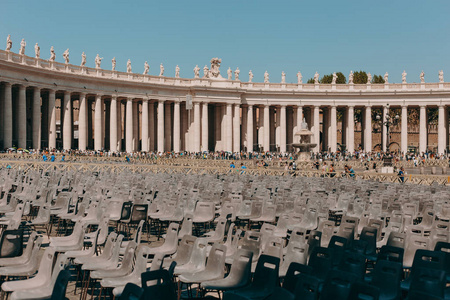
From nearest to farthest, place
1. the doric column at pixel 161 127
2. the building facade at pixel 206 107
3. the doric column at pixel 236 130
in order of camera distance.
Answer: the building facade at pixel 206 107, the doric column at pixel 161 127, the doric column at pixel 236 130

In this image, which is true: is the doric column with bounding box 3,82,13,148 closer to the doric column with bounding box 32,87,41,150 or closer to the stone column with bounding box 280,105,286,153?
the doric column with bounding box 32,87,41,150

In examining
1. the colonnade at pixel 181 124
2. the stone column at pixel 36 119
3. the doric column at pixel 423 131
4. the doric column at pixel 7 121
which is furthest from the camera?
the doric column at pixel 423 131

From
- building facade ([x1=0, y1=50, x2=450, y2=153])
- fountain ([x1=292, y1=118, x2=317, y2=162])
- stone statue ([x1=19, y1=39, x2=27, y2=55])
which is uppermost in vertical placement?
stone statue ([x1=19, y1=39, x2=27, y2=55])

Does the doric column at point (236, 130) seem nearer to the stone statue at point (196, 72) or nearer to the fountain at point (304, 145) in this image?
the stone statue at point (196, 72)

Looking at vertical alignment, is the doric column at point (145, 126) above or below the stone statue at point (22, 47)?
below

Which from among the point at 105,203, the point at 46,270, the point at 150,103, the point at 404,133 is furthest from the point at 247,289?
the point at 404,133

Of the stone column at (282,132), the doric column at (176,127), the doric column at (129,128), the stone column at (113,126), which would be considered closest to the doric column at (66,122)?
the stone column at (113,126)

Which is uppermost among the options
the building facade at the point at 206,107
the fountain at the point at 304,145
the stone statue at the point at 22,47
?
the stone statue at the point at 22,47

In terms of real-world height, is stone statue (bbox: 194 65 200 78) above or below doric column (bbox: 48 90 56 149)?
above

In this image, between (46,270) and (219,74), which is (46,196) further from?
(219,74)

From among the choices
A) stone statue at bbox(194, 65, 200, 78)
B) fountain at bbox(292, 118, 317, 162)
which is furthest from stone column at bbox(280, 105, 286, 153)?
fountain at bbox(292, 118, 317, 162)

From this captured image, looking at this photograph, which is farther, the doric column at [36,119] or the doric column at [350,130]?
the doric column at [350,130]

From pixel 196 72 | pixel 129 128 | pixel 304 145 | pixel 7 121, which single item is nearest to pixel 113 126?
pixel 129 128

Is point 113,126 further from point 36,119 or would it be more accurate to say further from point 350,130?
point 350,130
